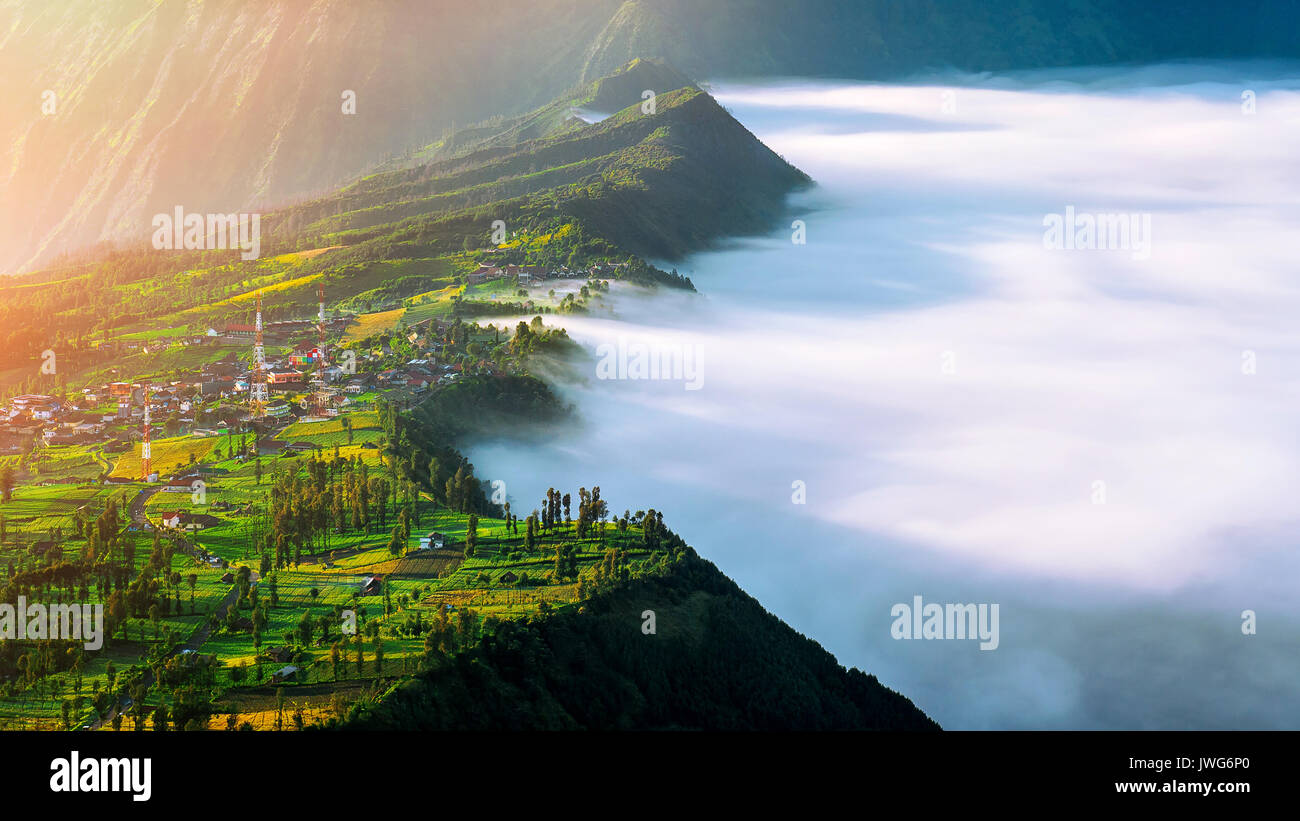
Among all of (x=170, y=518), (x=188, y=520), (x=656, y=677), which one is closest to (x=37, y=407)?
(x=170, y=518)

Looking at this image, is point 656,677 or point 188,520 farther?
point 188,520

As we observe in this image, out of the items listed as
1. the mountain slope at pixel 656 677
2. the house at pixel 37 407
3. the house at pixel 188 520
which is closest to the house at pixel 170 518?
the house at pixel 188 520

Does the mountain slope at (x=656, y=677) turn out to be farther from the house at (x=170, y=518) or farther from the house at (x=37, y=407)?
the house at (x=37, y=407)

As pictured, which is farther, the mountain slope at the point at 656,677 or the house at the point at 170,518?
the house at the point at 170,518

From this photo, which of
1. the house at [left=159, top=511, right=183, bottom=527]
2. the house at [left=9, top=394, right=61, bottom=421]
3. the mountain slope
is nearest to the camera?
the mountain slope

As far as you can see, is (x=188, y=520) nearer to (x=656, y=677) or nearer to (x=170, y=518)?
(x=170, y=518)

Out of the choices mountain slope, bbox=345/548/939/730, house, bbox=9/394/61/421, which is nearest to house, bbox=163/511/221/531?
mountain slope, bbox=345/548/939/730

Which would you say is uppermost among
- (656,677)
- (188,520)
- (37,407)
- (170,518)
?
(37,407)

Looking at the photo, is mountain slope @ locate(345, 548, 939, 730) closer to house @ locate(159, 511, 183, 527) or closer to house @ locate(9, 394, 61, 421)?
house @ locate(159, 511, 183, 527)
